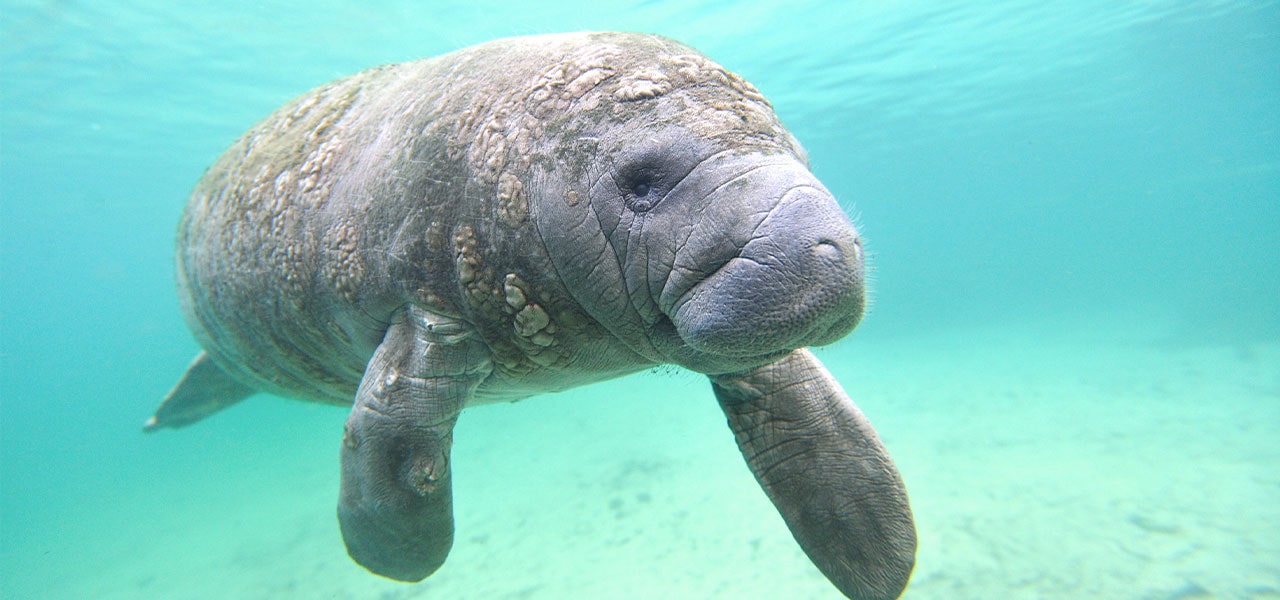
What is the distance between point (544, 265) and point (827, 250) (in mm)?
913

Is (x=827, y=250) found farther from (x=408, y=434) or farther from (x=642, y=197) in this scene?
(x=408, y=434)

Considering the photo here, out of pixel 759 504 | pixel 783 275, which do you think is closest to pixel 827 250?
pixel 783 275

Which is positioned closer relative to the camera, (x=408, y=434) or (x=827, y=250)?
(x=827, y=250)

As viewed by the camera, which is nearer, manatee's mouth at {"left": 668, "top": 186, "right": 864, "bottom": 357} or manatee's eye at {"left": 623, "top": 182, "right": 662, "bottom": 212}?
manatee's mouth at {"left": 668, "top": 186, "right": 864, "bottom": 357}

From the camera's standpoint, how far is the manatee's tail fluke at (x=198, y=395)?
235 inches

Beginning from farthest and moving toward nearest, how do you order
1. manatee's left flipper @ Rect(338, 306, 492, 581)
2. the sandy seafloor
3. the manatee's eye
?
the sandy seafloor, manatee's left flipper @ Rect(338, 306, 492, 581), the manatee's eye

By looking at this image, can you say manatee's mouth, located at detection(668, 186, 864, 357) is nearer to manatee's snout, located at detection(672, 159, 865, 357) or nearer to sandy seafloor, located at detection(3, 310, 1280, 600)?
manatee's snout, located at detection(672, 159, 865, 357)

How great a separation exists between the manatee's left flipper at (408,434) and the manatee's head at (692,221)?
1.98ft

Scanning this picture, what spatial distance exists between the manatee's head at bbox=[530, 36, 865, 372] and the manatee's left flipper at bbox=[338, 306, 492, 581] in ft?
1.98

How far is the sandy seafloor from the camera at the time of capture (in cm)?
727

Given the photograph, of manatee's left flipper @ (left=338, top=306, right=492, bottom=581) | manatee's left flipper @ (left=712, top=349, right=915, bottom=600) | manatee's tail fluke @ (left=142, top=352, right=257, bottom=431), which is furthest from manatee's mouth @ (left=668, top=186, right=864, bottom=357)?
manatee's tail fluke @ (left=142, top=352, right=257, bottom=431)

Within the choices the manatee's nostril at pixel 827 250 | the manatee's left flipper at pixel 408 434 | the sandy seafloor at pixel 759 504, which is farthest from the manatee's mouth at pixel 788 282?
the sandy seafloor at pixel 759 504

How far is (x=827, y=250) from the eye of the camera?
5.30ft

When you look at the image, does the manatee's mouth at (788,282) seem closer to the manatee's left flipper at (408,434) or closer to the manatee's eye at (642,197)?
the manatee's eye at (642,197)
